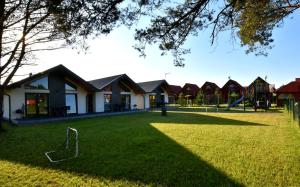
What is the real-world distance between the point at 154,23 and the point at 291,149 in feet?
18.8

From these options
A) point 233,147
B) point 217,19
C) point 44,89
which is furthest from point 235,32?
point 44,89

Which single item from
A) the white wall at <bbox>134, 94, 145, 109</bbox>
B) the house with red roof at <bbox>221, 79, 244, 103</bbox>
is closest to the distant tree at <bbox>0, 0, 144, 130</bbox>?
the white wall at <bbox>134, 94, 145, 109</bbox>

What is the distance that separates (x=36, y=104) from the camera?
20.0 m

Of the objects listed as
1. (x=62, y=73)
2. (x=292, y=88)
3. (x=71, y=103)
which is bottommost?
(x=71, y=103)

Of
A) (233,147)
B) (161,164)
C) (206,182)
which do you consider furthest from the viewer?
(233,147)

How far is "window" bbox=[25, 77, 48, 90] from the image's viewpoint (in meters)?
19.6

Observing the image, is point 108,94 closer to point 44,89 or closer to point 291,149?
point 44,89

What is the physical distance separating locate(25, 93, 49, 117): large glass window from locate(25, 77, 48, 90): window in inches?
24.4

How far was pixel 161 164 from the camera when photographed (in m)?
5.75

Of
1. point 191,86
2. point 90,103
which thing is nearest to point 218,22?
point 90,103

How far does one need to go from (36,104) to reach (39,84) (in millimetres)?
1759

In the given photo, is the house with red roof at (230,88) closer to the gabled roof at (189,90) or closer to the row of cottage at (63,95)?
the gabled roof at (189,90)

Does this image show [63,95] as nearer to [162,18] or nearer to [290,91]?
[162,18]

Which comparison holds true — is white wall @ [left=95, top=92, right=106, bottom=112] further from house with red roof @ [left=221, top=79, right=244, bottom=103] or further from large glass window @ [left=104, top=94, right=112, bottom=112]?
house with red roof @ [left=221, top=79, right=244, bottom=103]
